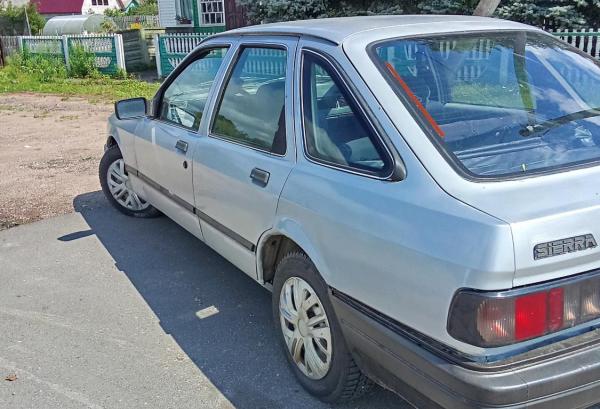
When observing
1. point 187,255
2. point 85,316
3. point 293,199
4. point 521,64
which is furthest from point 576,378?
point 187,255

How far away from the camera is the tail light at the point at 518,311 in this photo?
198 cm

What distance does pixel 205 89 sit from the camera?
4.00 metres

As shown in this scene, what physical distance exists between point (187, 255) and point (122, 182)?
1.30 m

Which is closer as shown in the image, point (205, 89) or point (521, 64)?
point (521, 64)

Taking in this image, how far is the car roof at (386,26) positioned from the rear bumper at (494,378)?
1.44 meters

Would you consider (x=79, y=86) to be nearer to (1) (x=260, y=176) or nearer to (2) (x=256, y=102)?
(2) (x=256, y=102)

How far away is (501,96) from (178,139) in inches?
85.5

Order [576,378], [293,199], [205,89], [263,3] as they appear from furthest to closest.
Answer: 1. [263,3]
2. [205,89]
3. [293,199]
4. [576,378]

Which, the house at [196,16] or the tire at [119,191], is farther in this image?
the house at [196,16]

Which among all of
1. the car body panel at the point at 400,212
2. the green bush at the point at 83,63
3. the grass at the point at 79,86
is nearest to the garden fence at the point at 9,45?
the grass at the point at 79,86

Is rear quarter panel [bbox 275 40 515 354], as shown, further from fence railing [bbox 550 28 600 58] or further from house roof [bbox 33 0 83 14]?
house roof [bbox 33 0 83 14]

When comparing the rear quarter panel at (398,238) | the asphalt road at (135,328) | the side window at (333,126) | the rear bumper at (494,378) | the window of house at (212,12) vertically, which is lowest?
the asphalt road at (135,328)

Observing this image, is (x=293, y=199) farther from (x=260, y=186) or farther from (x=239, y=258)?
(x=239, y=258)

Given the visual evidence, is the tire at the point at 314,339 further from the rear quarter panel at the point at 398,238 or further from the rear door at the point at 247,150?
the rear door at the point at 247,150
